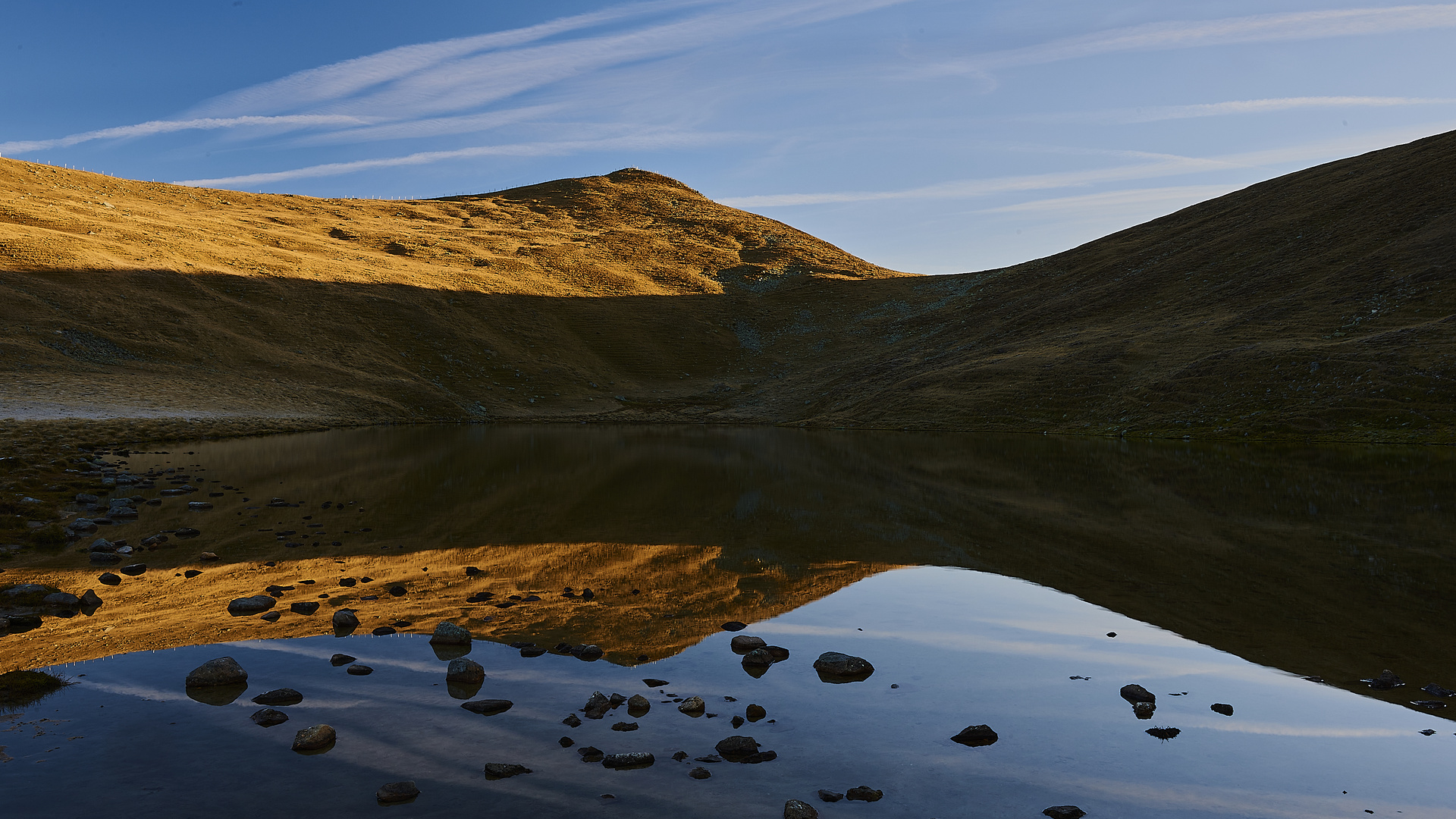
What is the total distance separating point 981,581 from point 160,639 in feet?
52.3

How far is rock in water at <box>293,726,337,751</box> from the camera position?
8.77 metres

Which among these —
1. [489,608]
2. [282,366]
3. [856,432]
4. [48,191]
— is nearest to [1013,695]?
[489,608]

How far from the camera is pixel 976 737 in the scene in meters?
9.24

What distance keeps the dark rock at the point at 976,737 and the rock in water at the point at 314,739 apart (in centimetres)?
735

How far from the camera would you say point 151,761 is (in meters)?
8.38

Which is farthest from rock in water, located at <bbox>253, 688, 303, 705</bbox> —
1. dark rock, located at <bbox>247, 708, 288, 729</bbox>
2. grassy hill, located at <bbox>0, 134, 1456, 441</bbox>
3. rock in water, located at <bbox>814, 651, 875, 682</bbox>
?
grassy hill, located at <bbox>0, 134, 1456, 441</bbox>

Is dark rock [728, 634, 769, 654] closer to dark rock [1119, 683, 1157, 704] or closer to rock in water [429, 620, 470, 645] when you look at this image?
rock in water [429, 620, 470, 645]

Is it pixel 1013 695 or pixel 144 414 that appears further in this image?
pixel 144 414

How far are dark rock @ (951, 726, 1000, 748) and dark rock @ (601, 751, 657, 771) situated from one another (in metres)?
3.67

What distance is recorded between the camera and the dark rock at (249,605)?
14469mm

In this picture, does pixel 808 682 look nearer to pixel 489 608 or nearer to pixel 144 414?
pixel 489 608

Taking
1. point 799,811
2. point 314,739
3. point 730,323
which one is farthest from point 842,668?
point 730,323

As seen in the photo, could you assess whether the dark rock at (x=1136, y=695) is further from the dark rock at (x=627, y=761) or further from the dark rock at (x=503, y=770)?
the dark rock at (x=503, y=770)

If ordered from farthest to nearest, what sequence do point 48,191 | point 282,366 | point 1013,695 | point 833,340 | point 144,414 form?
point 833,340 → point 48,191 → point 282,366 → point 144,414 → point 1013,695
